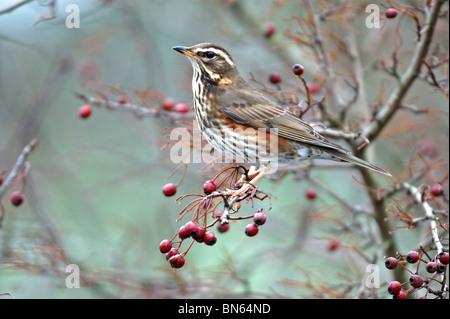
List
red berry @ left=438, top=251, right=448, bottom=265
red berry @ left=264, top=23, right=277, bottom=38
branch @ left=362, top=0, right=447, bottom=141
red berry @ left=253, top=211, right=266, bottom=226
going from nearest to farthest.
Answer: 1. red berry @ left=438, top=251, right=448, bottom=265
2. red berry @ left=253, top=211, right=266, bottom=226
3. branch @ left=362, top=0, right=447, bottom=141
4. red berry @ left=264, top=23, right=277, bottom=38

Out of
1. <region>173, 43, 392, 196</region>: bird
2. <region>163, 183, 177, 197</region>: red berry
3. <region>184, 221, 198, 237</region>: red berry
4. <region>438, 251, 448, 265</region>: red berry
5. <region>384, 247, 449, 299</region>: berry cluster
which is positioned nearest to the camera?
<region>384, 247, 449, 299</region>: berry cluster

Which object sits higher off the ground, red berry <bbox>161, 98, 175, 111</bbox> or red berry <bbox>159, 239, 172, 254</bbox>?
red berry <bbox>161, 98, 175, 111</bbox>

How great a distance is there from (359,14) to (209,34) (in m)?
2.30

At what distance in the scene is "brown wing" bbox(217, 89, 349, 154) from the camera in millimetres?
A: 4363

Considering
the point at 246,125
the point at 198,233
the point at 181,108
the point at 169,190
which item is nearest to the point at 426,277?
the point at 198,233

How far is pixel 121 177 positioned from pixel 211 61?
3404 mm

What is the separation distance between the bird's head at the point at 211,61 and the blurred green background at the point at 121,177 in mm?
538

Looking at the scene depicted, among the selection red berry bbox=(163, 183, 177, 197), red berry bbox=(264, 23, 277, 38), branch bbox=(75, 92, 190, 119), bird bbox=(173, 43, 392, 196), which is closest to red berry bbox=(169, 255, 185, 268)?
red berry bbox=(163, 183, 177, 197)

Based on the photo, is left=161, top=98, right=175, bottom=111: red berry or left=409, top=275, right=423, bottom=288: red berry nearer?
left=409, top=275, right=423, bottom=288: red berry

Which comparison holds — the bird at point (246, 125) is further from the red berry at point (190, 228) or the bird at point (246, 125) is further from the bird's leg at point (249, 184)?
the red berry at point (190, 228)

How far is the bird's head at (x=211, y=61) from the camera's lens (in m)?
4.60

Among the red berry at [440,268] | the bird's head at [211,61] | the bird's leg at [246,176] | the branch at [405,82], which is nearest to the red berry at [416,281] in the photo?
the red berry at [440,268]

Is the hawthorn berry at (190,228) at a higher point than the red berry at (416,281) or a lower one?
higher

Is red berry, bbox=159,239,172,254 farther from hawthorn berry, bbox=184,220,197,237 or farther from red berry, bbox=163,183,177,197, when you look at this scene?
red berry, bbox=163,183,177,197
